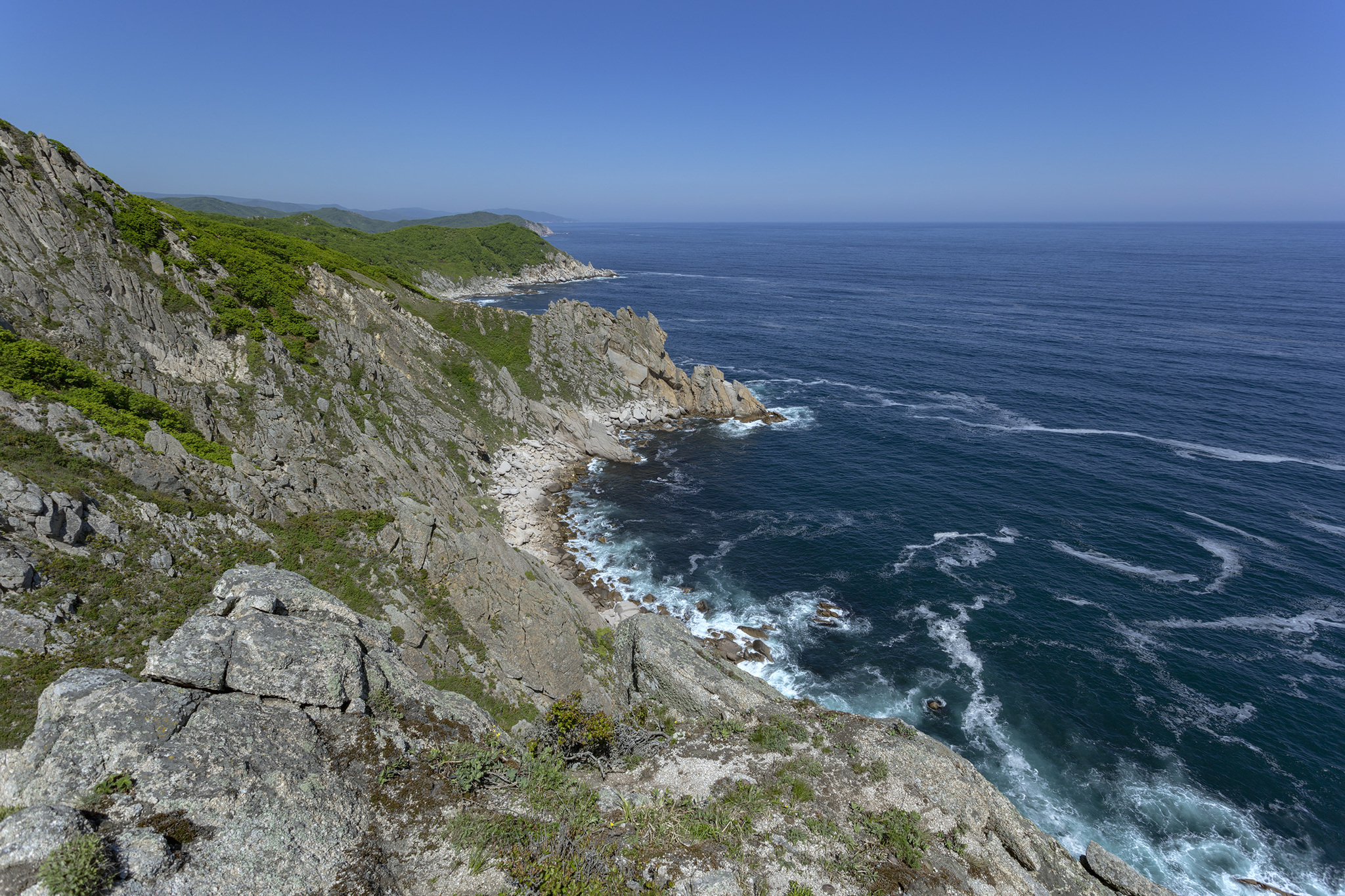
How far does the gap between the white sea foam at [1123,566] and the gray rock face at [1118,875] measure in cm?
3896

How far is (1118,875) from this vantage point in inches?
774

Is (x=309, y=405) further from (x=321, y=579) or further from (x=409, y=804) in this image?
(x=409, y=804)

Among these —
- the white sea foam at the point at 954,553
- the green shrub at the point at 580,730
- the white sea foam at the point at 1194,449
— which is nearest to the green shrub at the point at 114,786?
the green shrub at the point at 580,730

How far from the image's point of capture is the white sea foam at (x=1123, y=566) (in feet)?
163

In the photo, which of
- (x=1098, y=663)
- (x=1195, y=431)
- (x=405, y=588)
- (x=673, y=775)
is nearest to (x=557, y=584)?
(x=405, y=588)

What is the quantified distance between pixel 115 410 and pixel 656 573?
38.5 m

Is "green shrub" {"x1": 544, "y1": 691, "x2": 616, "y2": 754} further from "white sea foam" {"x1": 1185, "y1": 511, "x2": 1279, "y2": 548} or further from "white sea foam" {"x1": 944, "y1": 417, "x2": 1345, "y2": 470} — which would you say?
"white sea foam" {"x1": 944, "y1": 417, "x2": 1345, "y2": 470}

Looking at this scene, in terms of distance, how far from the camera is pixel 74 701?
1304 centimetres

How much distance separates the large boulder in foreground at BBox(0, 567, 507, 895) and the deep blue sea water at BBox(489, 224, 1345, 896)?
104ft

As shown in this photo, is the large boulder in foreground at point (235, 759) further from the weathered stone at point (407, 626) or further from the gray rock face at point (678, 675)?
the weathered stone at point (407, 626)

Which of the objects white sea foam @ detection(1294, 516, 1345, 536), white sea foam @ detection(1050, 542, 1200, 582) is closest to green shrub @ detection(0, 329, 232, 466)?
white sea foam @ detection(1050, 542, 1200, 582)

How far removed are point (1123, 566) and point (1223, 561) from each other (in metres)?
8.98

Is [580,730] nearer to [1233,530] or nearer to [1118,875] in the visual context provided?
[1118,875]

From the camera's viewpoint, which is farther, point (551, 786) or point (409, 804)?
point (551, 786)
